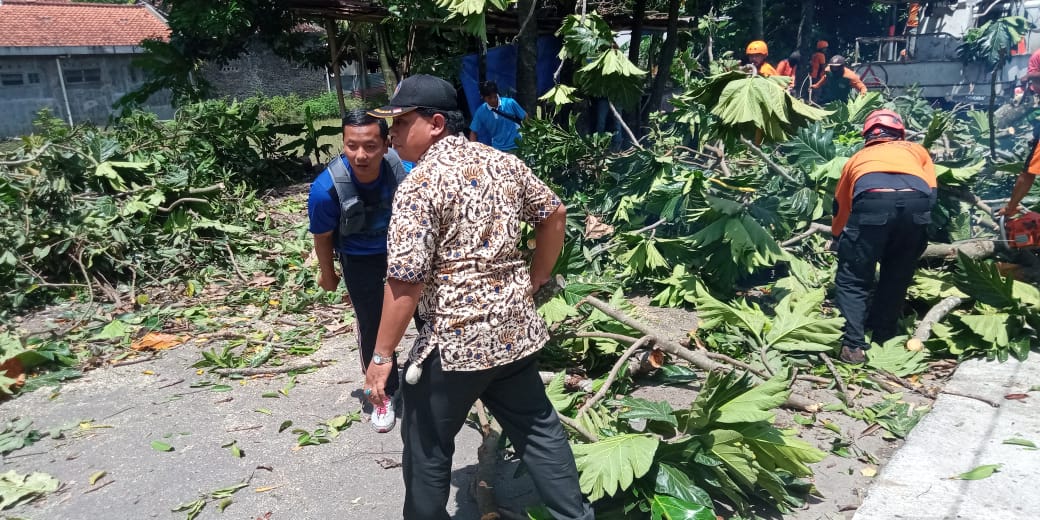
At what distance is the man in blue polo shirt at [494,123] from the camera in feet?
27.2

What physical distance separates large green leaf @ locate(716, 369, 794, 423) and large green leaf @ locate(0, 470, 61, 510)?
127 inches

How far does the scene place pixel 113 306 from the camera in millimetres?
6152

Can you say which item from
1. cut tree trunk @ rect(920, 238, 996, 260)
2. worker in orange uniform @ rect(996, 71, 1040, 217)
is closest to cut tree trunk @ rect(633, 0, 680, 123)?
cut tree trunk @ rect(920, 238, 996, 260)

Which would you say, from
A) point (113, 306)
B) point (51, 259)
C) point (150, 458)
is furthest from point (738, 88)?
point (51, 259)

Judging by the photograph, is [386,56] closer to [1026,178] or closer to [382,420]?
[382,420]

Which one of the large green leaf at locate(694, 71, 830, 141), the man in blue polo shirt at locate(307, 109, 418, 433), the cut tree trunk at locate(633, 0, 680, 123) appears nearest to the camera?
the man in blue polo shirt at locate(307, 109, 418, 433)

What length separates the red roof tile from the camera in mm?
26641

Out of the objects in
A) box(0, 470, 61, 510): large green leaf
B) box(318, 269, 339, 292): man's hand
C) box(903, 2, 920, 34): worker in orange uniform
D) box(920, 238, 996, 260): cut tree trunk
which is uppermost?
box(903, 2, 920, 34): worker in orange uniform

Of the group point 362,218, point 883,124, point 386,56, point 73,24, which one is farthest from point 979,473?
point 73,24

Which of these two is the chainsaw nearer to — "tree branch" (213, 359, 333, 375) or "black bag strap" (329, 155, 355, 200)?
"black bag strap" (329, 155, 355, 200)

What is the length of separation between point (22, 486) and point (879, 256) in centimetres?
510

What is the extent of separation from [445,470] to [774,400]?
4.87ft

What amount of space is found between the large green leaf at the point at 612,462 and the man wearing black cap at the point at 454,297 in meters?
0.18

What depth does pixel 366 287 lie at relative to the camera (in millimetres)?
3986
